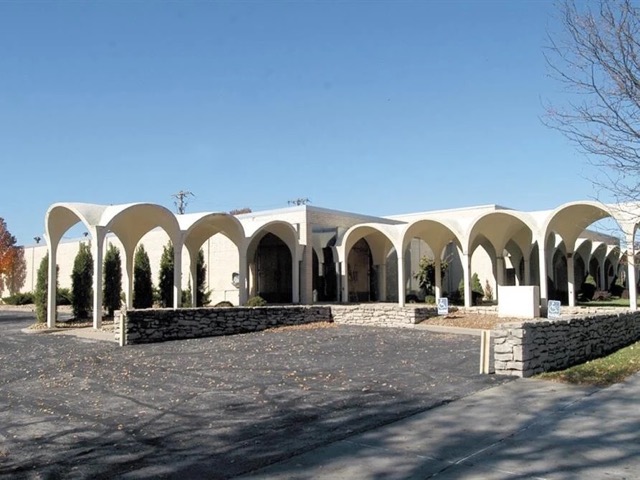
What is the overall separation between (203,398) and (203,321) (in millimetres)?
8719

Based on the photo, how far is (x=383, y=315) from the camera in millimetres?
20422

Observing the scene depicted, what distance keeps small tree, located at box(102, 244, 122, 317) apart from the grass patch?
59.3 ft

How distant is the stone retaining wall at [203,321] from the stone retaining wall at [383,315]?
829mm

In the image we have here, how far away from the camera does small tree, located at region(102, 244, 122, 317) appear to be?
24.2 m

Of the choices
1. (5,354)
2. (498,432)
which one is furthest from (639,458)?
(5,354)

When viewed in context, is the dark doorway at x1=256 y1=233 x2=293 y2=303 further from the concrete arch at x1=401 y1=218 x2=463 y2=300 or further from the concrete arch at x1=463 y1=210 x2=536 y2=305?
the concrete arch at x1=463 y1=210 x2=536 y2=305

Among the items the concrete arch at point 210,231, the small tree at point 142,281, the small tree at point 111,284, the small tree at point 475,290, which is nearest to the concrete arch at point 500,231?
the small tree at point 475,290

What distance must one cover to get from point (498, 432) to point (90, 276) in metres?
20.4

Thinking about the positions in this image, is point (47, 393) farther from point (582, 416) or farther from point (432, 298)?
point (432, 298)

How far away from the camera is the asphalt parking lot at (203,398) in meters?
6.10

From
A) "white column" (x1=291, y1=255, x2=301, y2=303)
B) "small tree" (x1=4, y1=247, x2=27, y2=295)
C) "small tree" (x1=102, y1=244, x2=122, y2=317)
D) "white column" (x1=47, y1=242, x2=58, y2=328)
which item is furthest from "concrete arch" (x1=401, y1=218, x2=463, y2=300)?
"small tree" (x1=4, y1=247, x2=27, y2=295)

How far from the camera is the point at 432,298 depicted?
30.5 metres

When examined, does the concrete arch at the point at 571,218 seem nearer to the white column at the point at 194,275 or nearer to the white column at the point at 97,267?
the white column at the point at 194,275

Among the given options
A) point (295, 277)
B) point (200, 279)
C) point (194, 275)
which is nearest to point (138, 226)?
point (194, 275)
